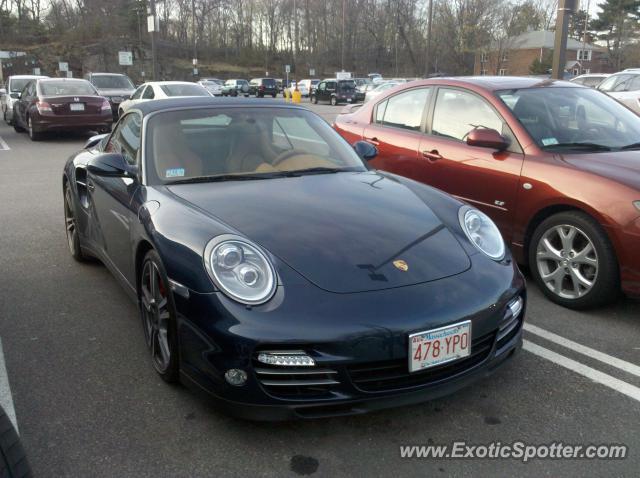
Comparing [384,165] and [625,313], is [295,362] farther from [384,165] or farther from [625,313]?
[384,165]

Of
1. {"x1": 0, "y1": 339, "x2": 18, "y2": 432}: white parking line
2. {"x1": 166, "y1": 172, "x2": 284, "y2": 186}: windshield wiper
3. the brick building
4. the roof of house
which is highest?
the roof of house

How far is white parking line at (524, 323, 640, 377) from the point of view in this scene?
3.18 m

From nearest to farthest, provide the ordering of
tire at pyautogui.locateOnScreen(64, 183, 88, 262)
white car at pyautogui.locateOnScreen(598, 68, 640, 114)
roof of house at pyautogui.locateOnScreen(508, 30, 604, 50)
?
tire at pyautogui.locateOnScreen(64, 183, 88, 262) < white car at pyautogui.locateOnScreen(598, 68, 640, 114) < roof of house at pyautogui.locateOnScreen(508, 30, 604, 50)

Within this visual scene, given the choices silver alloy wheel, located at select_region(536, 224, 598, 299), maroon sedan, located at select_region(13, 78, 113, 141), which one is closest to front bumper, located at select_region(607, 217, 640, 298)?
silver alloy wheel, located at select_region(536, 224, 598, 299)

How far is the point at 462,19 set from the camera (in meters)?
68.6

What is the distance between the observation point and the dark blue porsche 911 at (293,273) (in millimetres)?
2352

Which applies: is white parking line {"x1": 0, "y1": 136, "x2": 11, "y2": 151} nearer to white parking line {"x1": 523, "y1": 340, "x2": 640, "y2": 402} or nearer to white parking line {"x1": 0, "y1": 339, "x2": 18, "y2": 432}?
white parking line {"x1": 0, "y1": 339, "x2": 18, "y2": 432}

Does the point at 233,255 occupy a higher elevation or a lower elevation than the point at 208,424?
higher

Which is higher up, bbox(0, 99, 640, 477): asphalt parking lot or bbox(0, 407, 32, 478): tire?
A: bbox(0, 407, 32, 478): tire

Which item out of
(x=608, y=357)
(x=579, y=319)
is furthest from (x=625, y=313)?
(x=608, y=357)

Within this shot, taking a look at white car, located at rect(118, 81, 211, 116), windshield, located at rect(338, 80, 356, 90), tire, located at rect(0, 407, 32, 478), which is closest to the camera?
tire, located at rect(0, 407, 32, 478)

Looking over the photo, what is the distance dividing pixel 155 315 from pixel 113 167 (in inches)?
41.2

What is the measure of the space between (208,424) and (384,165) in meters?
3.62

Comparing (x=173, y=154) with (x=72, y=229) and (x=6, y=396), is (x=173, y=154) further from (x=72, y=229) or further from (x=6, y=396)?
(x=72, y=229)
